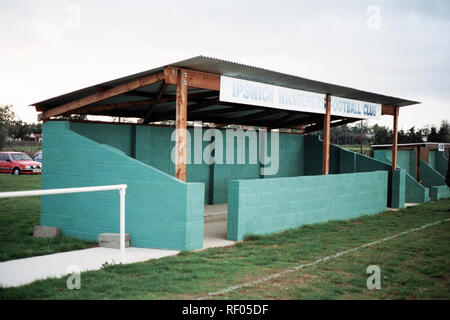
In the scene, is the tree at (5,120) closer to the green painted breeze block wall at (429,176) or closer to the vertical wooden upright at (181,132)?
the green painted breeze block wall at (429,176)

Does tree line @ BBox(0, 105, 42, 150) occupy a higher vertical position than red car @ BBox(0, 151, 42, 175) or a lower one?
higher

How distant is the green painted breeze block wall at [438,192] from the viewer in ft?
63.4

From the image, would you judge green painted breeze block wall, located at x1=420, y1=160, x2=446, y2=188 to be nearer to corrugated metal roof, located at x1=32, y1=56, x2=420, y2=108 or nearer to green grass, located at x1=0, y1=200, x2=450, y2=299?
corrugated metal roof, located at x1=32, y1=56, x2=420, y2=108

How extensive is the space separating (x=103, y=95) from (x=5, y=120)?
4511 centimetres

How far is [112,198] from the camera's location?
9.06 meters

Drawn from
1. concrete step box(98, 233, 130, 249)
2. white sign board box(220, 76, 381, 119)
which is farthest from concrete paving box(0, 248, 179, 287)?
white sign board box(220, 76, 381, 119)

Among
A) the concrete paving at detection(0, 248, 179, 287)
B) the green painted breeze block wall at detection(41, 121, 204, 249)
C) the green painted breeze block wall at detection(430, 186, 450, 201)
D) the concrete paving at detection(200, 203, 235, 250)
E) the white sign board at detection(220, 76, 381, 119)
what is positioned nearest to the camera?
the concrete paving at detection(0, 248, 179, 287)

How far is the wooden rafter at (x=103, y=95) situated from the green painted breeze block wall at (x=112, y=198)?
0.43 meters

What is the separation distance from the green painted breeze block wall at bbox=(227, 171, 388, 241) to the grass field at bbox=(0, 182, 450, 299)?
15.4 inches

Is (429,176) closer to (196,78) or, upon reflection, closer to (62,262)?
(196,78)
